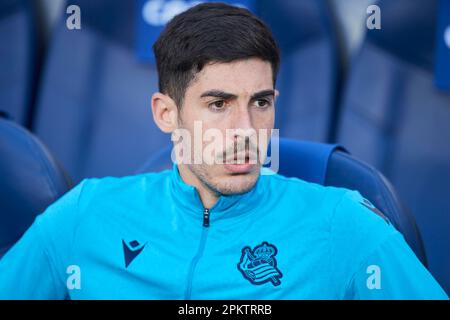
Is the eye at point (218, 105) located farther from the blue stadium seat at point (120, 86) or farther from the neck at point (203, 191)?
the blue stadium seat at point (120, 86)

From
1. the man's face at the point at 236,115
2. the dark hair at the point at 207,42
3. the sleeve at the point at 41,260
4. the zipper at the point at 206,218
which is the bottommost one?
the sleeve at the point at 41,260

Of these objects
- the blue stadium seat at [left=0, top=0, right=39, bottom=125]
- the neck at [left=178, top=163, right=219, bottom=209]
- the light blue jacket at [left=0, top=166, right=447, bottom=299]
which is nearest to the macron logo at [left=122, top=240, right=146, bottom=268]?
the light blue jacket at [left=0, top=166, right=447, bottom=299]

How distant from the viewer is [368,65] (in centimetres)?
178

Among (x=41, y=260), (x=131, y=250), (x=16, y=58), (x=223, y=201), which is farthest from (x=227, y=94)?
(x=16, y=58)

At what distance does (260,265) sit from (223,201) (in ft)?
0.38

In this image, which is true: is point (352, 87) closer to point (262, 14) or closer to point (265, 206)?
point (262, 14)

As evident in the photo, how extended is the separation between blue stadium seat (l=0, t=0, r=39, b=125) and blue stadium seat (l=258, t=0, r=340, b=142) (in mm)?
721

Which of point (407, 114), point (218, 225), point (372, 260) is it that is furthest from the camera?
point (407, 114)

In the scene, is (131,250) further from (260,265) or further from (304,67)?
(304,67)

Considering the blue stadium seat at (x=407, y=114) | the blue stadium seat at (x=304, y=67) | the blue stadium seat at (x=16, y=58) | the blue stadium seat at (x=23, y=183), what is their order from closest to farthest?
the blue stadium seat at (x=23, y=183) < the blue stadium seat at (x=407, y=114) < the blue stadium seat at (x=304, y=67) < the blue stadium seat at (x=16, y=58)

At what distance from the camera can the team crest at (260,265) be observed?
0.95 meters

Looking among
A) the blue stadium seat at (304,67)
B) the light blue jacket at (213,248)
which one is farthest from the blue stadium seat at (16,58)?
the light blue jacket at (213,248)

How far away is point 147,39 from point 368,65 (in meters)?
0.61

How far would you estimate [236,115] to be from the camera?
3.12 feet
